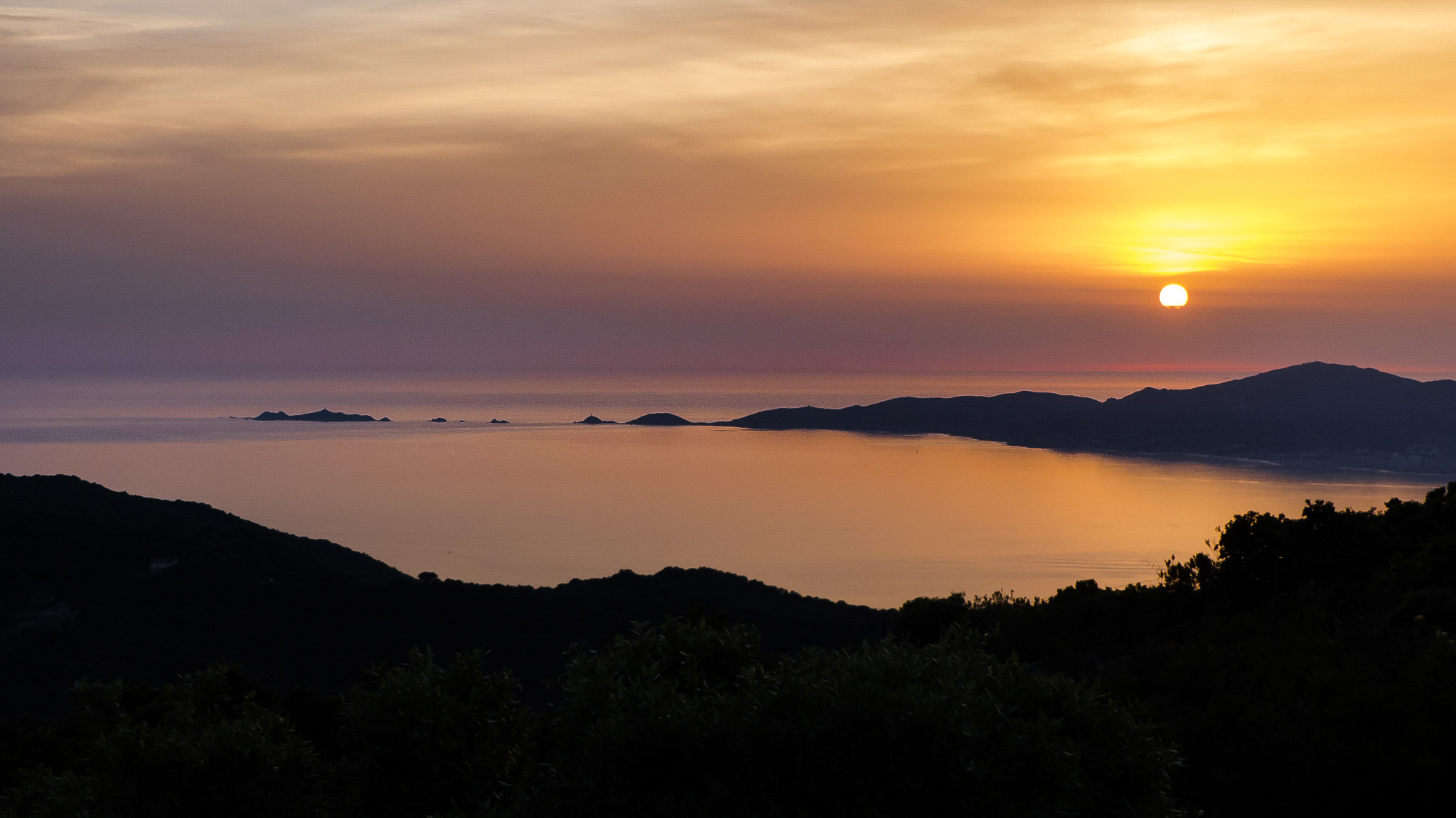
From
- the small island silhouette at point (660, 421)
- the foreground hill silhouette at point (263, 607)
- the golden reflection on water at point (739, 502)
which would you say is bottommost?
the foreground hill silhouette at point (263, 607)

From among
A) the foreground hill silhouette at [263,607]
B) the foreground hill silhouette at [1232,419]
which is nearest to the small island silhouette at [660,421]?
the foreground hill silhouette at [1232,419]

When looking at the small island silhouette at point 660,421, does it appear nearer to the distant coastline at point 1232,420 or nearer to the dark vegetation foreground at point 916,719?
the distant coastline at point 1232,420

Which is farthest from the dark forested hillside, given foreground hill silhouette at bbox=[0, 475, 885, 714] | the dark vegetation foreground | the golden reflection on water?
the golden reflection on water

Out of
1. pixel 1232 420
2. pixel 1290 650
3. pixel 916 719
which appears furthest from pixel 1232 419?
pixel 916 719

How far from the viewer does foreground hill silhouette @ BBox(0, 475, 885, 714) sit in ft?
134

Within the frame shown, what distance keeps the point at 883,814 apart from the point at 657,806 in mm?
1277

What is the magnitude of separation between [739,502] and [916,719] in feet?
251

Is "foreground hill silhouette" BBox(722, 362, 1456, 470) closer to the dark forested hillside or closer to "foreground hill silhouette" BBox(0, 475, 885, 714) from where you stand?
"foreground hill silhouette" BBox(0, 475, 885, 714)

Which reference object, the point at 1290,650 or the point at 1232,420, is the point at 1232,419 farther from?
the point at 1290,650

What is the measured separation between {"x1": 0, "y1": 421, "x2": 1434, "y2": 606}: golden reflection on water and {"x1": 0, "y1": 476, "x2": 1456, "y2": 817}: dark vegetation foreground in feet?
102

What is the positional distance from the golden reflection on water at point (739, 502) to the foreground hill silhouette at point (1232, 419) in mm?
9383

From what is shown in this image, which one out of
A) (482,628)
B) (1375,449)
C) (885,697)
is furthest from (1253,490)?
(885,697)

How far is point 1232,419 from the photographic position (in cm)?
11688

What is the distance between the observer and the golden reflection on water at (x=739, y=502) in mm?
59469
